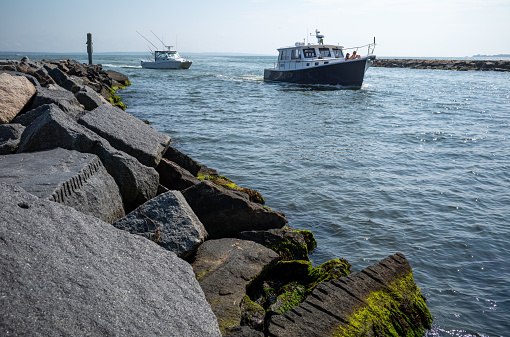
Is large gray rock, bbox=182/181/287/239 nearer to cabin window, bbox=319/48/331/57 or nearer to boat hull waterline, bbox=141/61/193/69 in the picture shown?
cabin window, bbox=319/48/331/57

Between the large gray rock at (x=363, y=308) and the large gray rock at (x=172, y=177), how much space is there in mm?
2710

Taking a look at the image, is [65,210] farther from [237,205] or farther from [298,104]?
[298,104]

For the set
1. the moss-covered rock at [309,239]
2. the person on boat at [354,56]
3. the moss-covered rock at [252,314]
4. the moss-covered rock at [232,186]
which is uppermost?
the person on boat at [354,56]

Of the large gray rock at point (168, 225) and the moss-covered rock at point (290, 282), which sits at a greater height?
the large gray rock at point (168, 225)

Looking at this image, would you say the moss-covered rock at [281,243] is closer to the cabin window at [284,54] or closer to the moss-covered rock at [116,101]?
the moss-covered rock at [116,101]

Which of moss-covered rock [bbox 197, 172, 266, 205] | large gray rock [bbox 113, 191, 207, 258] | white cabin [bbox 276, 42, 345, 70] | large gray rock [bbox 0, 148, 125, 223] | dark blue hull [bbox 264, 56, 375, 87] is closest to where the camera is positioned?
large gray rock [bbox 0, 148, 125, 223]

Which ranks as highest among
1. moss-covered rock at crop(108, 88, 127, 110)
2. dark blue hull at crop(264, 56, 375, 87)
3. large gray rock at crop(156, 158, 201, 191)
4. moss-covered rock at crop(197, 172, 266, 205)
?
dark blue hull at crop(264, 56, 375, 87)

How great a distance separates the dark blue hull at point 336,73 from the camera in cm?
2622

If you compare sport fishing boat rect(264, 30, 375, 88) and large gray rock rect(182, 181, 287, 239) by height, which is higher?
sport fishing boat rect(264, 30, 375, 88)

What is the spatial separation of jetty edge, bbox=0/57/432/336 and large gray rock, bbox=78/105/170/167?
0.02m

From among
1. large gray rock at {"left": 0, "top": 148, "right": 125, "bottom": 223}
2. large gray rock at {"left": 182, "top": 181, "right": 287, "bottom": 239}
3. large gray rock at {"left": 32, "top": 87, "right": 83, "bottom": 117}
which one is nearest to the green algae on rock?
large gray rock at {"left": 182, "top": 181, "right": 287, "bottom": 239}

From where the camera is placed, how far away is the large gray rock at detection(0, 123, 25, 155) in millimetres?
4797

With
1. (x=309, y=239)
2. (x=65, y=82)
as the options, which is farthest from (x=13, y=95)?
(x=309, y=239)

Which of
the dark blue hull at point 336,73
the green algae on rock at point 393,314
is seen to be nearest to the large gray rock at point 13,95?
the green algae on rock at point 393,314
